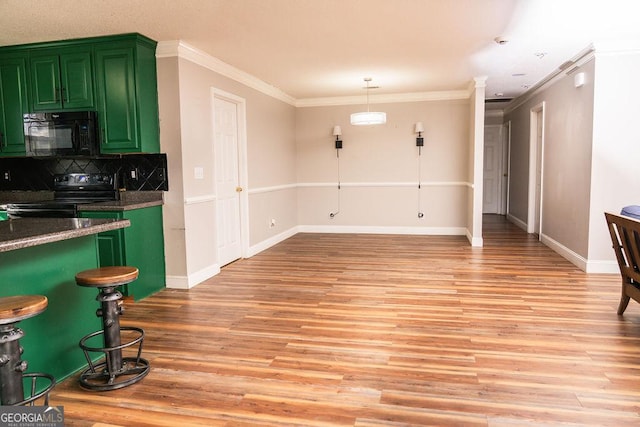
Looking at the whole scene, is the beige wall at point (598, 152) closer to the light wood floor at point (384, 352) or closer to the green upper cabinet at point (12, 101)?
the light wood floor at point (384, 352)

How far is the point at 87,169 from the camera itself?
15.8 feet

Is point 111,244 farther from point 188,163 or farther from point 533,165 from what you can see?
point 533,165

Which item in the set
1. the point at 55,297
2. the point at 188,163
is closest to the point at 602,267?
the point at 188,163

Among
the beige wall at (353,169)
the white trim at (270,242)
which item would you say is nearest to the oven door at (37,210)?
the beige wall at (353,169)

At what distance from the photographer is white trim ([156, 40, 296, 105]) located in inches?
175

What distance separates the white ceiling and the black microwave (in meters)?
0.74

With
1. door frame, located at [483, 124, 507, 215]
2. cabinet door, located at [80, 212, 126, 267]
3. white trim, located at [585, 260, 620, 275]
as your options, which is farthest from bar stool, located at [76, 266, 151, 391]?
door frame, located at [483, 124, 507, 215]

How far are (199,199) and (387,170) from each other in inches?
165

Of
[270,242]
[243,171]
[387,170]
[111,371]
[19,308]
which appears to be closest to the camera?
[19,308]

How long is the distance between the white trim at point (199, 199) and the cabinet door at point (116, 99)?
0.70m

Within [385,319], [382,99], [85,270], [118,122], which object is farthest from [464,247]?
[85,270]

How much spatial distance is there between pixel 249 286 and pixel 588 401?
10.5ft

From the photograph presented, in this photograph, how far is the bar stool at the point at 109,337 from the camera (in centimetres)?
253

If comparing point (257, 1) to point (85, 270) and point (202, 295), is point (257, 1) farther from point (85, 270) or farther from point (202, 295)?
point (202, 295)
